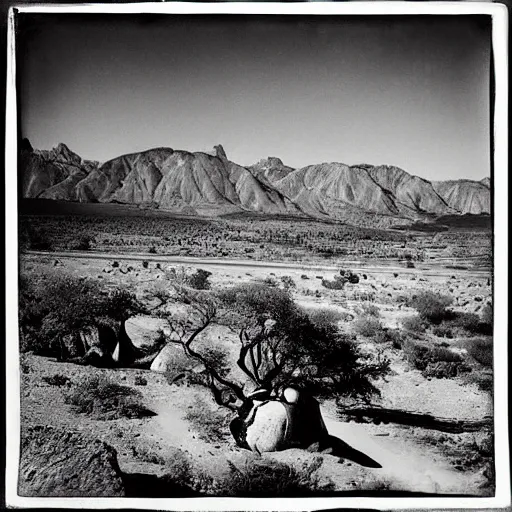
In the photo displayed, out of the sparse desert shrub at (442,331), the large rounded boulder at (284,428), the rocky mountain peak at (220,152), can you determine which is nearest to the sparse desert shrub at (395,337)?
the sparse desert shrub at (442,331)

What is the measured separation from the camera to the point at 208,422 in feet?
5.81

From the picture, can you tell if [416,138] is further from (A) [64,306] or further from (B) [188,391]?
(A) [64,306]

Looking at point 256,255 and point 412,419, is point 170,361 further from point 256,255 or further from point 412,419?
point 412,419

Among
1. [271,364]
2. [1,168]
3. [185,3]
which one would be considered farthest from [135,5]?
[271,364]

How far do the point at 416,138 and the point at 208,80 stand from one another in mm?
704

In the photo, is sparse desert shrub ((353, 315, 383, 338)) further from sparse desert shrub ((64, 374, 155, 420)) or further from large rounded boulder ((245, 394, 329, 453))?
sparse desert shrub ((64, 374, 155, 420))

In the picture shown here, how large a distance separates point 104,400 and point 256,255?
2.21 feet

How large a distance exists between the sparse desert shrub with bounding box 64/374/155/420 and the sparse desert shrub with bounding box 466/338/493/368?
1.04 meters

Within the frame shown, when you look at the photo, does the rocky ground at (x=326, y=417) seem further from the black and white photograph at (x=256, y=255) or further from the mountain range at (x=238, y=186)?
the mountain range at (x=238, y=186)

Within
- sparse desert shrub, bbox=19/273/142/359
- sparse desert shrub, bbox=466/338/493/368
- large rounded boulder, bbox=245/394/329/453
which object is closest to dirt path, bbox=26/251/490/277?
sparse desert shrub, bbox=19/273/142/359

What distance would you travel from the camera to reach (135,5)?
178 centimetres

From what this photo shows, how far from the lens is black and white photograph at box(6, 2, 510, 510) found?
1.77 meters

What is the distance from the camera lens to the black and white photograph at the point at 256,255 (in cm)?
177

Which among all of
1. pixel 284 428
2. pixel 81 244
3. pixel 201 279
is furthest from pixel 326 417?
pixel 81 244
